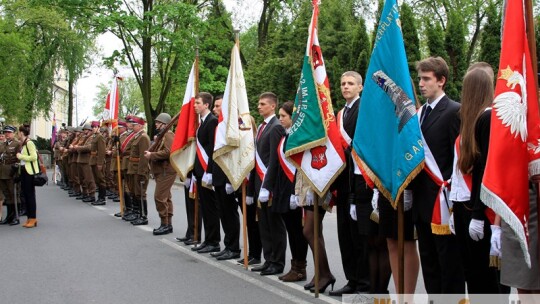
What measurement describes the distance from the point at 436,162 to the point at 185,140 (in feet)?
19.2

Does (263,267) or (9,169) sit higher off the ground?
(9,169)

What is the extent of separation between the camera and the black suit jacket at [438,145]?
4986 mm

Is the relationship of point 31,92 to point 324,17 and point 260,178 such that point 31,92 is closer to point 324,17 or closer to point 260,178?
point 324,17

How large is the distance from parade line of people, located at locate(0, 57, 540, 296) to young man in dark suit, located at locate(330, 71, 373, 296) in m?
0.01

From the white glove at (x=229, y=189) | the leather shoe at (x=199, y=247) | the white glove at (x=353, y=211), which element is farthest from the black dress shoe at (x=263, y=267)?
the white glove at (x=353, y=211)

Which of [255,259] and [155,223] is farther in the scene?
[155,223]

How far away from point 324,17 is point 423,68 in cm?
2164

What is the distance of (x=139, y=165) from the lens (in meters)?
13.0

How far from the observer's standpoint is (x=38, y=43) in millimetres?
39125

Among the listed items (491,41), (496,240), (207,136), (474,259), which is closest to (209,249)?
(207,136)

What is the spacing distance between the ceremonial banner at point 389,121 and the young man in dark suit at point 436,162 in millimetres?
147

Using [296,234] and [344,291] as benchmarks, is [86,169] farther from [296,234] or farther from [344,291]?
[344,291]

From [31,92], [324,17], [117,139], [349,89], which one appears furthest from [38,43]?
[349,89]

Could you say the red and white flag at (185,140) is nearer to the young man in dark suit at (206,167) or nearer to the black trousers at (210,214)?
the young man in dark suit at (206,167)
